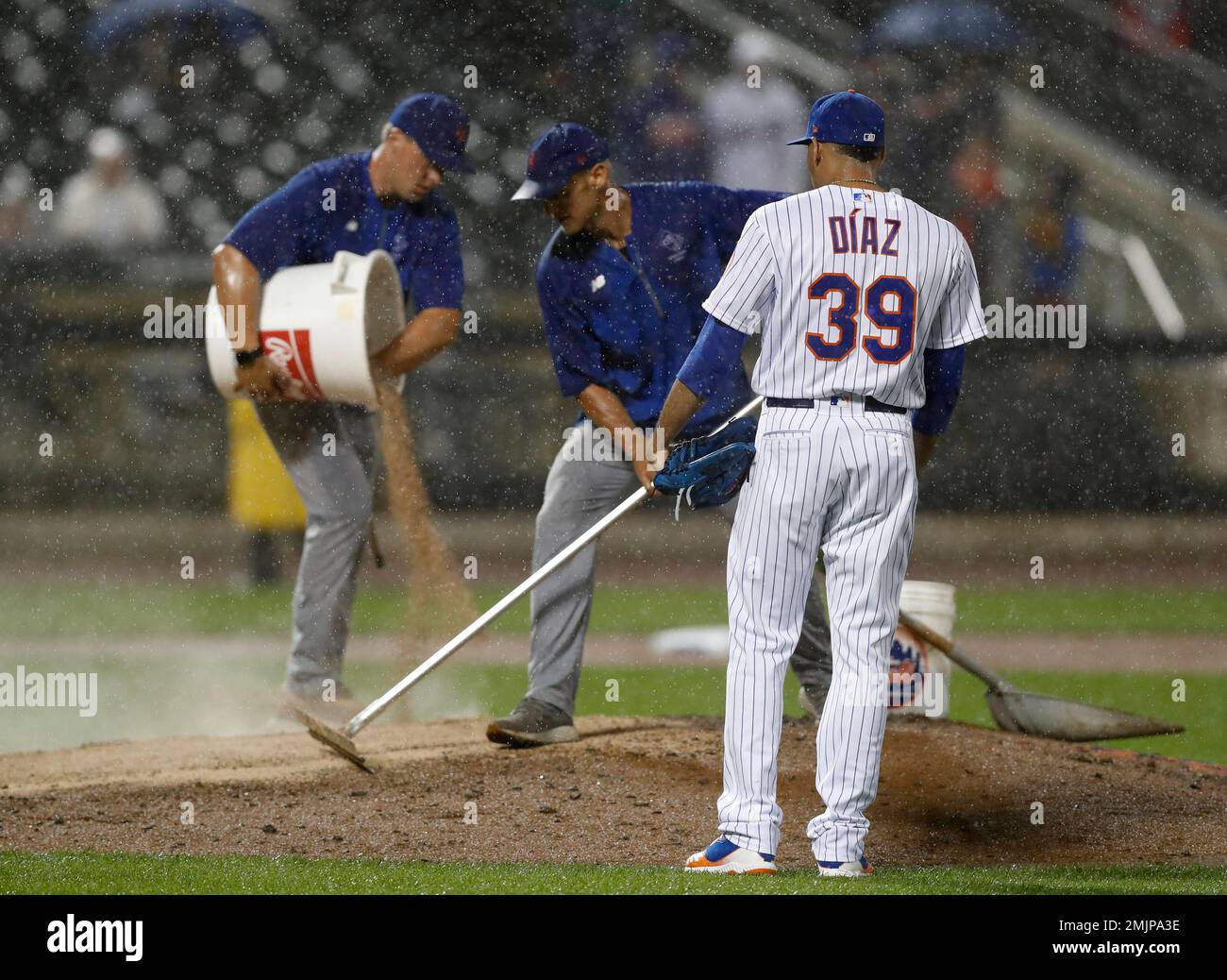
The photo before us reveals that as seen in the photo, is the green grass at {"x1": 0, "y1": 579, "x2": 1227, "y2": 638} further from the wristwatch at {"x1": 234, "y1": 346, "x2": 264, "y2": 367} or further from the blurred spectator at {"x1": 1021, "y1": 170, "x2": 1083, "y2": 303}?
the wristwatch at {"x1": 234, "y1": 346, "x2": 264, "y2": 367}

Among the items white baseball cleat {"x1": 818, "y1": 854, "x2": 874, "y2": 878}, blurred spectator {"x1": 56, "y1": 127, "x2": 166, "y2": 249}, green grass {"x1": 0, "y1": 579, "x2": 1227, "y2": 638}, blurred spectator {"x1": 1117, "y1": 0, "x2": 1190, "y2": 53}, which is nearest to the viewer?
white baseball cleat {"x1": 818, "y1": 854, "x2": 874, "y2": 878}

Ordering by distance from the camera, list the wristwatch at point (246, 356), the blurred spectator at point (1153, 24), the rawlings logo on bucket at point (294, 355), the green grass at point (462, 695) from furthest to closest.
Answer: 1. the blurred spectator at point (1153, 24)
2. the green grass at point (462, 695)
3. the wristwatch at point (246, 356)
4. the rawlings logo on bucket at point (294, 355)

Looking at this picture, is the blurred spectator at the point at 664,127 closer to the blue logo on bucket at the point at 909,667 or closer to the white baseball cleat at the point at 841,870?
the blue logo on bucket at the point at 909,667

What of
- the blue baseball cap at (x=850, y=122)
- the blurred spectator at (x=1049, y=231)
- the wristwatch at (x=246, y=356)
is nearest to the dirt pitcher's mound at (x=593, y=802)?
the wristwatch at (x=246, y=356)

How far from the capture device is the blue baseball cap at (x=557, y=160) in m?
5.33

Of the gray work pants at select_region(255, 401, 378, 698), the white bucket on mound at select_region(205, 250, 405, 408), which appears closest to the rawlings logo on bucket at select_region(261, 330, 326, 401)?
the white bucket on mound at select_region(205, 250, 405, 408)

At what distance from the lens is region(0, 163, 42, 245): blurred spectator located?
12.4 metres

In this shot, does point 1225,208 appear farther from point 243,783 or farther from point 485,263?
point 243,783

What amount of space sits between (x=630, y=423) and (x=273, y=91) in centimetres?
773

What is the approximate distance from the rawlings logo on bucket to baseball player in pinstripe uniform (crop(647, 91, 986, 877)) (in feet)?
7.75

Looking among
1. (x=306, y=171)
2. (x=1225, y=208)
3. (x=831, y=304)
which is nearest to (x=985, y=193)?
(x=1225, y=208)

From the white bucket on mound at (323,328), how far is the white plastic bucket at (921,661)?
206 cm
